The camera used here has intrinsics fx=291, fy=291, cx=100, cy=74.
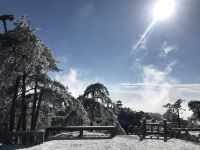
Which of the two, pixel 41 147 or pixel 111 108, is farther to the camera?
pixel 111 108

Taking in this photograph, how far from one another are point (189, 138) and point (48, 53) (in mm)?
15825

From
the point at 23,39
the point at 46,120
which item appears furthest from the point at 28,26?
the point at 46,120

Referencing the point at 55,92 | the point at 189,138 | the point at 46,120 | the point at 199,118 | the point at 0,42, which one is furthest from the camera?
the point at 199,118

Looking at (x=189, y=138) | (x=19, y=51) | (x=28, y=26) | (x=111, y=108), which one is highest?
(x=28, y=26)

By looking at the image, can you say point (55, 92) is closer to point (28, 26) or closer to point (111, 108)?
point (28, 26)

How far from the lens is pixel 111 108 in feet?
115

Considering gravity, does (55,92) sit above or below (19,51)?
below

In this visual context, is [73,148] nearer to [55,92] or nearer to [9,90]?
[55,92]

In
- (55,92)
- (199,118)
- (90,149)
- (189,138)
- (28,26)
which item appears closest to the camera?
(90,149)

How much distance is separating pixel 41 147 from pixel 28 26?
34.4 feet

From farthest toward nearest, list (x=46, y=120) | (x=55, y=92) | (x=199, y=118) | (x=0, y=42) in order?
(x=199, y=118)
(x=46, y=120)
(x=55, y=92)
(x=0, y=42)

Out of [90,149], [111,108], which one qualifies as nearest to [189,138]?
[111,108]

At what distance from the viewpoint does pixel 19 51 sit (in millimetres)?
21422

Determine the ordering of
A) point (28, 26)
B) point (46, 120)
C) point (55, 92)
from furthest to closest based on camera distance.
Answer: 1. point (46, 120)
2. point (55, 92)
3. point (28, 26)
